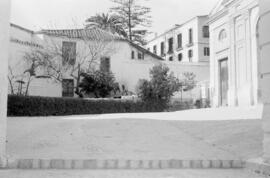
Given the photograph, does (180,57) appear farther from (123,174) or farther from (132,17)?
(123,174)

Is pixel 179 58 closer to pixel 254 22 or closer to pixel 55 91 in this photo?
pixel 55 91

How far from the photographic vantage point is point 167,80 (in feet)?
71.8

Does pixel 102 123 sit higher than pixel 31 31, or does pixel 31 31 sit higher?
pixel 31 31

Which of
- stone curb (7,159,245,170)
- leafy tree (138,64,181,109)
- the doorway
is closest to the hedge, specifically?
leafy tree (138,64,181,109)

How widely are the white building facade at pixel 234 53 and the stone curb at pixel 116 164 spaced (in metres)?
11.3

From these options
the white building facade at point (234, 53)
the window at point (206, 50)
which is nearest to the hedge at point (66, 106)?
the white building facade at point (234, 53)

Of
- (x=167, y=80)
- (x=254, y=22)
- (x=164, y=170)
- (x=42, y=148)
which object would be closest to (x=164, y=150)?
(x=164, y=170)

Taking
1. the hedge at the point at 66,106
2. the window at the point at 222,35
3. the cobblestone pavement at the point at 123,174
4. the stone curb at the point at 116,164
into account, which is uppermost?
the window at the point at 222,35

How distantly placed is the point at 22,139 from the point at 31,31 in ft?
54.4

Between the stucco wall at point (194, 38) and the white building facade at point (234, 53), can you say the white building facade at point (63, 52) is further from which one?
the stucco wall at point (194, 38)

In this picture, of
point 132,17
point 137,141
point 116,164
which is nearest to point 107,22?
point 132,17

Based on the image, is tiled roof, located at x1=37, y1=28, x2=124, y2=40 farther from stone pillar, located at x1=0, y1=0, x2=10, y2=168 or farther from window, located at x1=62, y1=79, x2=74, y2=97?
stone pillar, located at x1=0, y1=0, x2=10, y2=168

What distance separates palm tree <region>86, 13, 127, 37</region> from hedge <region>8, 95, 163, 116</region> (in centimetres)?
1740

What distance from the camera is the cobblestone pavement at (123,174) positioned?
5.30 m
